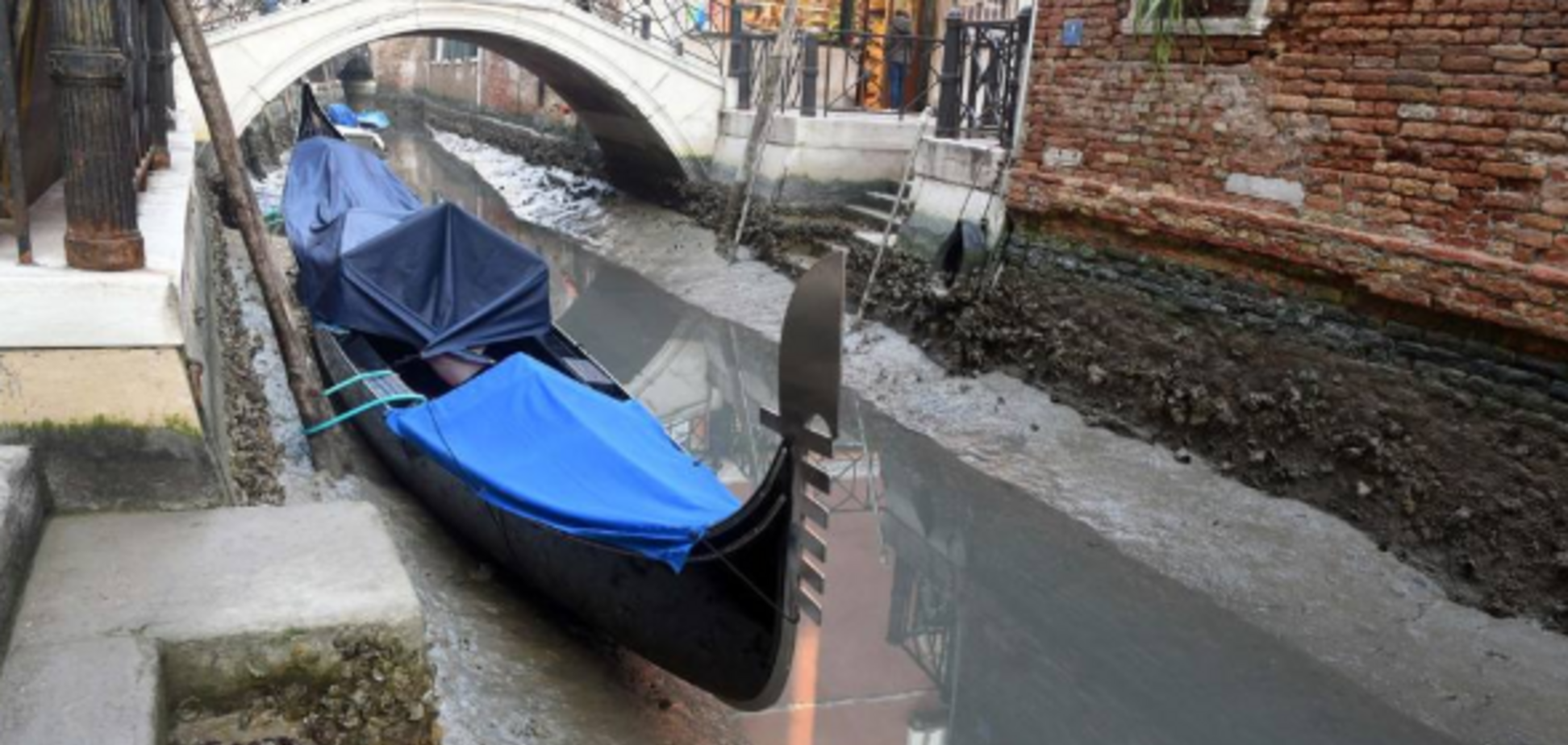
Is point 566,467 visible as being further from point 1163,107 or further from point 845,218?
point 845,218

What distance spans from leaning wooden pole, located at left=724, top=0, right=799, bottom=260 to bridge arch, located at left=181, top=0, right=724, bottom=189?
1027 millimetres

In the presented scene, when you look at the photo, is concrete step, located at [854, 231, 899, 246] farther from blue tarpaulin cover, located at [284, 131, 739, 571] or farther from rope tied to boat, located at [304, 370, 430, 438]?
rope tied to boat, located at [304, 370, 430, 438]

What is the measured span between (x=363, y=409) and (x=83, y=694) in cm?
256

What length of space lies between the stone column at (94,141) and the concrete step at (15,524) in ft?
1.33

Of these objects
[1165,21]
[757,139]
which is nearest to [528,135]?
[757,139]

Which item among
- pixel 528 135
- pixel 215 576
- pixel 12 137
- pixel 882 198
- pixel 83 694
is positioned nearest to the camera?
pixel 83 694

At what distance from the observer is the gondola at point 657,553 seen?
237cm

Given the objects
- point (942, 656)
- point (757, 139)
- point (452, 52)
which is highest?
point (452, 52)

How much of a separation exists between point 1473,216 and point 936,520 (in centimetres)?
211

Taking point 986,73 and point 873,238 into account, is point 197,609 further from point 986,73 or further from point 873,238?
point 986,73

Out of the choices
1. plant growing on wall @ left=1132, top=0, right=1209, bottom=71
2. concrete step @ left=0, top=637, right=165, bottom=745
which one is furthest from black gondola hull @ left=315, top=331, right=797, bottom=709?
plant growing on wall @ left=1132, top=0, right=1209, bottom=71

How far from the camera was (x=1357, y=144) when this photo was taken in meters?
4.35

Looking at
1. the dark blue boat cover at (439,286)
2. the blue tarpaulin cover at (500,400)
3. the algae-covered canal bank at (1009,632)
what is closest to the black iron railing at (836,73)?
the blue tarpaulin cover at (500,400)

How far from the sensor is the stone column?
2203 mm
